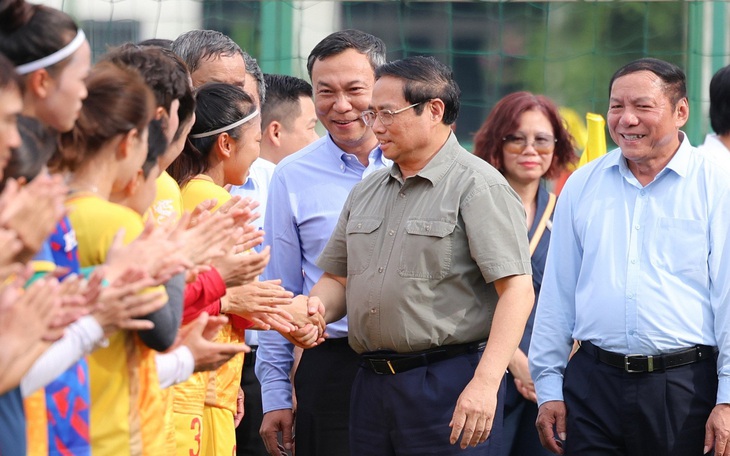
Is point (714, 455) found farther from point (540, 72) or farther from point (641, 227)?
point (540, 72)

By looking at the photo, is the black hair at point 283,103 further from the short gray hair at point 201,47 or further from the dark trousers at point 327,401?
the dark trousers at point 327,401

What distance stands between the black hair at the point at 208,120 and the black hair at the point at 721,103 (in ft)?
8.37

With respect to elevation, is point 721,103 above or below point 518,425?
above

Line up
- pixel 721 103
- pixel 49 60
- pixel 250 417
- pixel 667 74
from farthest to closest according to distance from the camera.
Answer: pixel 721 103
pixel 250 417
pixel 667 74
pixel 49 60

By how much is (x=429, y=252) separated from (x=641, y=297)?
0.82 meters

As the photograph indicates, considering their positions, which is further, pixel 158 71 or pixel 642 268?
pixel 642 268

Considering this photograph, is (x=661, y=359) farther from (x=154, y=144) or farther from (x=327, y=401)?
(x=154, y=144)

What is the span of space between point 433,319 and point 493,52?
600cm

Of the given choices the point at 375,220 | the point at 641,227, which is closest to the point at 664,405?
the point at 641,227

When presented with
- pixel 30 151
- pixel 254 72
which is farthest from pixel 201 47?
pixel 30 151

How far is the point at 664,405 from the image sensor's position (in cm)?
424

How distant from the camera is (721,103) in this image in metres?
5.77

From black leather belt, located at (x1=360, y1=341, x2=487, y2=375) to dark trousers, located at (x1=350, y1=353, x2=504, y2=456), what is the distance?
0.02 meters

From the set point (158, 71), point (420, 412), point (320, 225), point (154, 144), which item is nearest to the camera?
point (154, 144)
